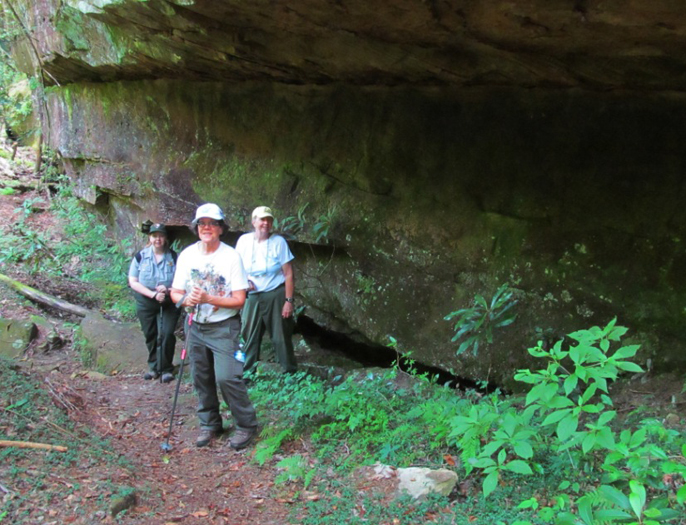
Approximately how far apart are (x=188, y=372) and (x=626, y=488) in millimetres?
5211

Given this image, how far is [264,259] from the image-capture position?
240 inches

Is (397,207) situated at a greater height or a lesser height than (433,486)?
greater

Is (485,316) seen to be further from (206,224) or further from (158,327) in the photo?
(158,327)

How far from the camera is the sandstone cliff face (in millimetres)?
4531

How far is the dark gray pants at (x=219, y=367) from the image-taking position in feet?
15.1

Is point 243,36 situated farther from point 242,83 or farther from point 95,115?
point 95,115

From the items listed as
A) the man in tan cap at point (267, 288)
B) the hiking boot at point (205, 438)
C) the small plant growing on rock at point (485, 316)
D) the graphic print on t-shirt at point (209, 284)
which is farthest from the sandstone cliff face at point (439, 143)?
the hiking boot at point (205, 438)

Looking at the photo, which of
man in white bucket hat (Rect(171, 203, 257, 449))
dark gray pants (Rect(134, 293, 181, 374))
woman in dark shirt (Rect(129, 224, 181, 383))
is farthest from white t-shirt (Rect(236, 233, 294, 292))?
man in white bucket hat (Rect(171, 203, 257, 449))

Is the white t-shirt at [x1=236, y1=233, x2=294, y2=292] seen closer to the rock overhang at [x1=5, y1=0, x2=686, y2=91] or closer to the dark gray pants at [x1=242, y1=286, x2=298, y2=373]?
the dark gray pants at [x1=242, y1=286, x2=298, y2=373]

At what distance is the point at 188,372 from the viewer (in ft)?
22.8

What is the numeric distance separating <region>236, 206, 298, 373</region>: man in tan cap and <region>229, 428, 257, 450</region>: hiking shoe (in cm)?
146

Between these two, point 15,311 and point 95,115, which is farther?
point 95,115

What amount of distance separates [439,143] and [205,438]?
425 cm

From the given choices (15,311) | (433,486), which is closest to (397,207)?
(433,486)
